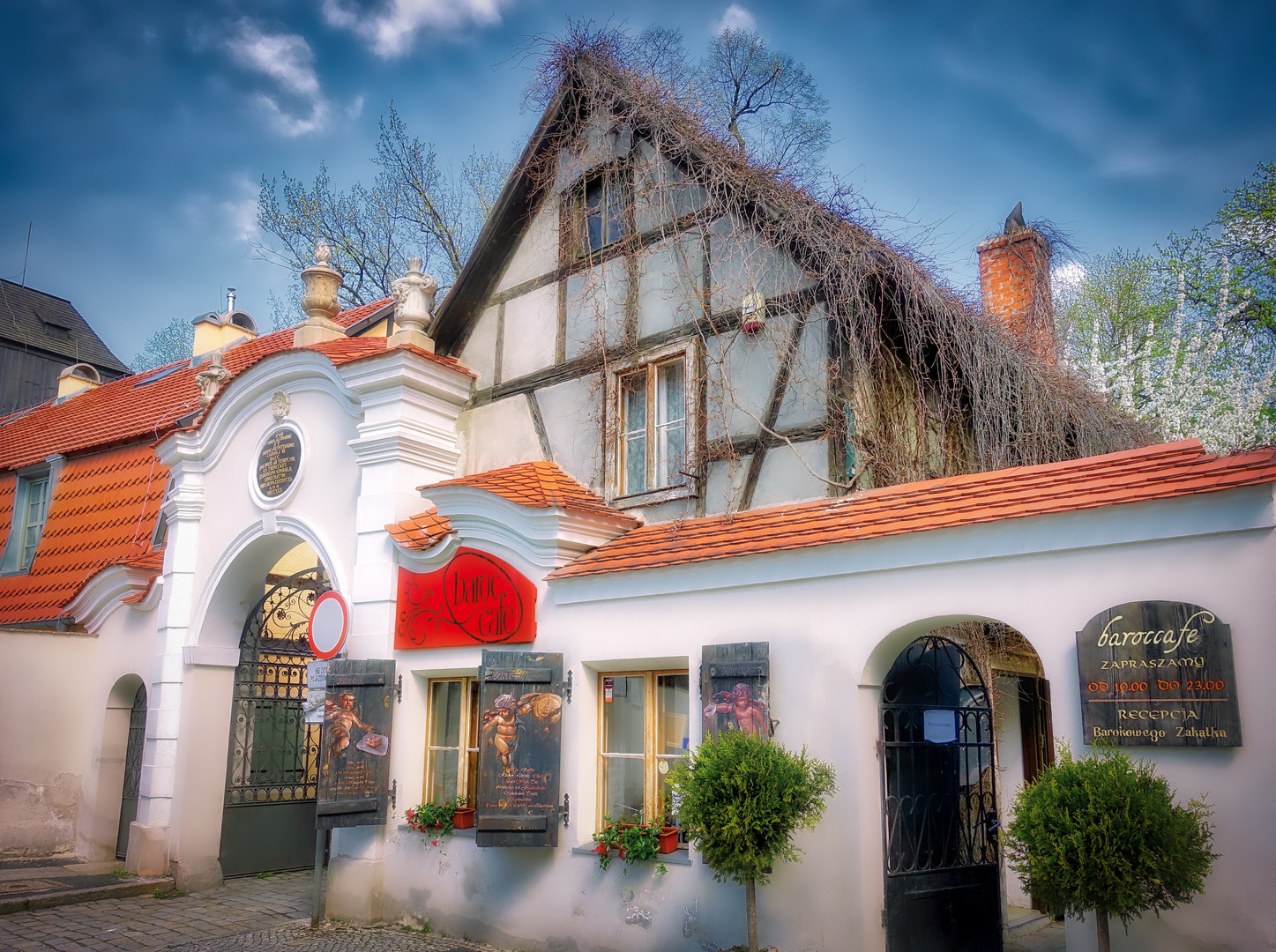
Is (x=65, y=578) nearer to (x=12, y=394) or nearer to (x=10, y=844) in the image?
(x=10, y=844)

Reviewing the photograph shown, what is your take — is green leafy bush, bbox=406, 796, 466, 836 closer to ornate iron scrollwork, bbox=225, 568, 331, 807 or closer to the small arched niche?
ornate iron scrollwork, bbox=225, 568, 331, 807

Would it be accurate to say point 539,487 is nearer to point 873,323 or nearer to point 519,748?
point 519,748

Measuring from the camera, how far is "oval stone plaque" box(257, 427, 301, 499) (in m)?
10.5

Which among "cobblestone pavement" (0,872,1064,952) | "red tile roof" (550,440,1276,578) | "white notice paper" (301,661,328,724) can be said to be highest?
"red tile roof" (550,440,1276,578)

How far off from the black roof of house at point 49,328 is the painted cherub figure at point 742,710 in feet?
75.5

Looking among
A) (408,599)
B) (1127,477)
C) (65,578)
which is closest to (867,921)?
(1127,477)

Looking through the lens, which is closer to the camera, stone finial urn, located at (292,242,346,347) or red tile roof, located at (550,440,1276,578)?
red tile roof, located at (550,440,1276,578)

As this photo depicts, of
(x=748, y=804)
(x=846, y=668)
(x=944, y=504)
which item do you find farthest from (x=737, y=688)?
(x=944, y=504)

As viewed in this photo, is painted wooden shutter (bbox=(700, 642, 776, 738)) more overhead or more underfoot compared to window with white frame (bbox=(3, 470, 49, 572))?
more underfoot

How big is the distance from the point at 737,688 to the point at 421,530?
3.60 m

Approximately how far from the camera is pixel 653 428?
891 centimetres

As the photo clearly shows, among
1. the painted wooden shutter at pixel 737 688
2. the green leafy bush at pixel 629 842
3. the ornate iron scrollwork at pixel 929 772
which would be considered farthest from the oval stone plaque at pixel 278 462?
the ornate iron scrollwork at pixel 929 772

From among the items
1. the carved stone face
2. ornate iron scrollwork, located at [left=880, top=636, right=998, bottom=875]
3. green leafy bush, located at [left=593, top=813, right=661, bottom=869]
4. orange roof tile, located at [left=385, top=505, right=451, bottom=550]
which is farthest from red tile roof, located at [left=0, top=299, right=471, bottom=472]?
ornate iron scrollwork, located at [left=880, top=636, right=998, bottom=875]

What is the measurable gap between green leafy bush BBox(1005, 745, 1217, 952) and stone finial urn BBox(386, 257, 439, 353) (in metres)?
7.13
